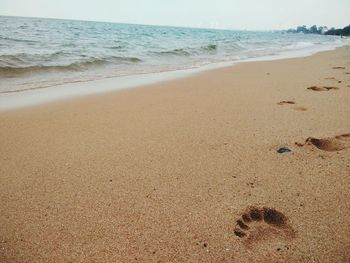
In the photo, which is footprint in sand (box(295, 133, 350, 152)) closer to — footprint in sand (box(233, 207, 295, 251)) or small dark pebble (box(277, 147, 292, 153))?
small dark pebble (box(277, 147, 292, 153))

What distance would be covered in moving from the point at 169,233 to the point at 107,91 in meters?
4.27

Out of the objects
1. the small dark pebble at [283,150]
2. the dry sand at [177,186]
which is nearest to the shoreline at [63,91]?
the dry sand at [177,186]

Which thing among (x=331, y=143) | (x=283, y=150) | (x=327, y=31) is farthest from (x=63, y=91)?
(x=327, y=31)

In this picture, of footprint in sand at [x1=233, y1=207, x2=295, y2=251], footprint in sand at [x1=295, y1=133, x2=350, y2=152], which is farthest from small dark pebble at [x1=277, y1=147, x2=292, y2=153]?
footprint in sand at [x1=233, y1=207, x2=295, y2=251]

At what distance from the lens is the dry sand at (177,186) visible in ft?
5.29

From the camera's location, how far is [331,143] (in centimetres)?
275

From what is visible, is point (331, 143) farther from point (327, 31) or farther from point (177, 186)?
point (327, 31)

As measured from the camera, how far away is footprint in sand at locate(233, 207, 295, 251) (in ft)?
5.31

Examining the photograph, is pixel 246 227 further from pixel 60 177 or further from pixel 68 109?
pixel 68 109

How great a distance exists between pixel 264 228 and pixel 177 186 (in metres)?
0.70

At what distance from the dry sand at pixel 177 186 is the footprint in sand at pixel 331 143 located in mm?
16

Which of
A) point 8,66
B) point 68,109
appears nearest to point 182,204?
point 68,109

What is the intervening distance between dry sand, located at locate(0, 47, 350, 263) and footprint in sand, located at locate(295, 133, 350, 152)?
0.05ft

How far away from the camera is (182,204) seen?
196 centimetres
